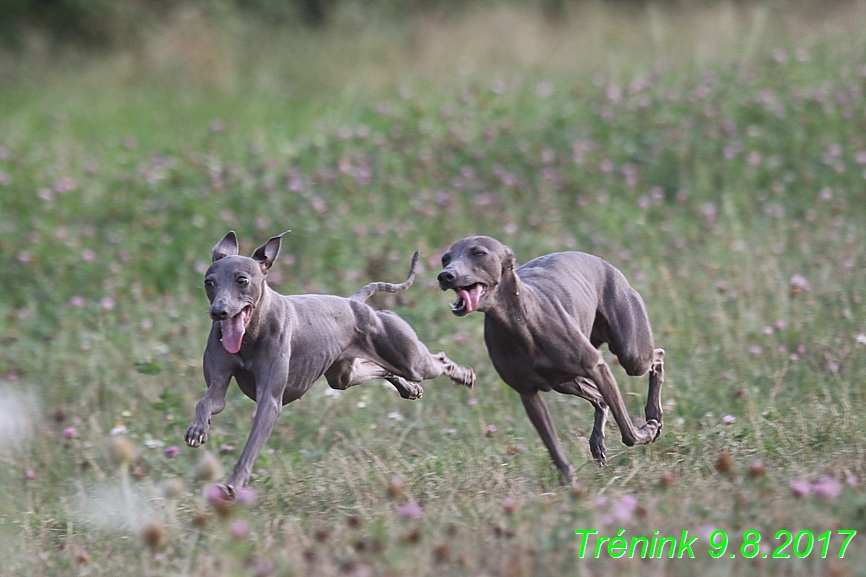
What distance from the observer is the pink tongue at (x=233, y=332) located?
4.66m

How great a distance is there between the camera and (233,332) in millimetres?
4668

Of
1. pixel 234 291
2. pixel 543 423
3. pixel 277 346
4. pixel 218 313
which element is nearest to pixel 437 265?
pixel 543 423

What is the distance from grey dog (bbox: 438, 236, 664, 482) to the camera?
15.8 ft

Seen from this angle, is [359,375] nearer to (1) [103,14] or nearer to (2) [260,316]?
(2) [260,316]

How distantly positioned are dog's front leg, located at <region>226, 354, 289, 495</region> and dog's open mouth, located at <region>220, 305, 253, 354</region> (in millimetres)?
243

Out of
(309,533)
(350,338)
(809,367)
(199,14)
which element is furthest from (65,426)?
(199,14)

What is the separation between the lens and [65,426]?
6.95 meters

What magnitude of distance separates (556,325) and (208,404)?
4.95 ft

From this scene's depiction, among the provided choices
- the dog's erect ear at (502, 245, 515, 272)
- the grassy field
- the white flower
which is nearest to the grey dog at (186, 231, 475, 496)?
the grassy field

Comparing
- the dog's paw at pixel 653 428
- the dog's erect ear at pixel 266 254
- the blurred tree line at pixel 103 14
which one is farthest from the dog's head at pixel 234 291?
the blurred tree line at pixel 103 14

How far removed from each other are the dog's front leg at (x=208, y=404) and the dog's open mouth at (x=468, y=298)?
3.34 feet

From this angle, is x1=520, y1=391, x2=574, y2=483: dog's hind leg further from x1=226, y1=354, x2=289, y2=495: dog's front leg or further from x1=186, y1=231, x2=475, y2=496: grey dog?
x1=226, y1=354, x2=289, y2=495: dog's front leg

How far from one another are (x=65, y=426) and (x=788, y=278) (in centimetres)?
505

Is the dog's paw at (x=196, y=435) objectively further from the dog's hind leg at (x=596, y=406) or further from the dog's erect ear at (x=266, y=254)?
the dog's hind leg at (x=596, y=406)
